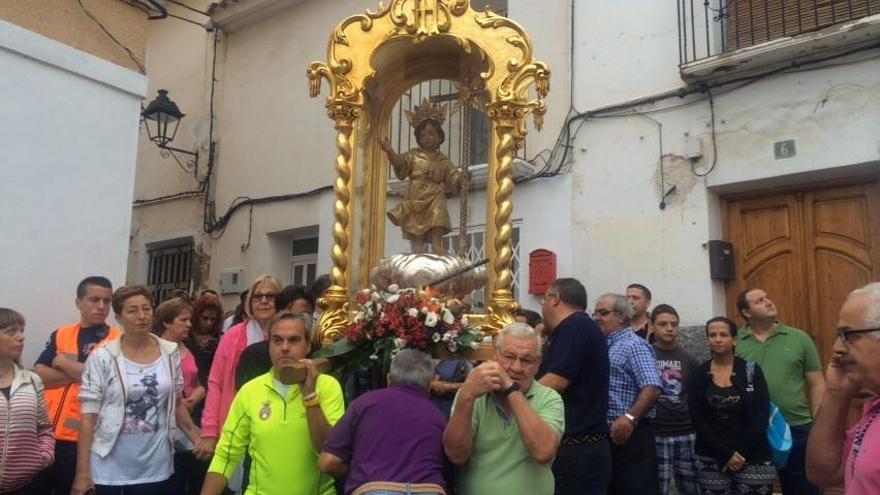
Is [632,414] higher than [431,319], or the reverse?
[431,319]

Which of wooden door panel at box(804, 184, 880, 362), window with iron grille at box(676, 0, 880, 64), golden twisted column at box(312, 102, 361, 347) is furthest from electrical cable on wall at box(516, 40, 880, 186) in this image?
golden twisted column at box(312, 102, 361, 347)

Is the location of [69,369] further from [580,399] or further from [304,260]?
[304,260]

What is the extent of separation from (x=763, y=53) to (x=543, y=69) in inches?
99.4

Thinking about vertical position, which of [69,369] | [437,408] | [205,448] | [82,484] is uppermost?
[69,369]

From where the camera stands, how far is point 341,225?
4277 millimetres

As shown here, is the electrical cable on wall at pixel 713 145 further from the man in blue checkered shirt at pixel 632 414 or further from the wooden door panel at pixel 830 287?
the man in blue checkered shirt at pixel 632 414

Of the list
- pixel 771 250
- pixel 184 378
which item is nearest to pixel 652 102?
pixel 771 250

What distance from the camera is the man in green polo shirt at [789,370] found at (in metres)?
4.56

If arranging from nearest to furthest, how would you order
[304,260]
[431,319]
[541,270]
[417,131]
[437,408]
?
[437,408] → [431,319] → [417,131] → [541,270] → [304,260]

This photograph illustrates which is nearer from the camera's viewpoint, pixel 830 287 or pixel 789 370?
pixel 789 370

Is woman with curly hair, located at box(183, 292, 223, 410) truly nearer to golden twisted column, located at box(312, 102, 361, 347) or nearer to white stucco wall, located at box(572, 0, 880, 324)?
golden twisted column, located at box(312, 102, 361, 347)

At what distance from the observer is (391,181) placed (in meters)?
4.69

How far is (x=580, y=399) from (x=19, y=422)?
260cm

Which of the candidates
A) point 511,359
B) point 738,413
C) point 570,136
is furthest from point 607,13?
point 511,359
